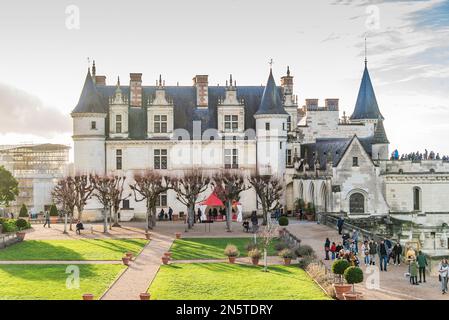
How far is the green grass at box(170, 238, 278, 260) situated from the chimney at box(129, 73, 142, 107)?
1707cm

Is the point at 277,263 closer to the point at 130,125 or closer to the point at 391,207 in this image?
the point at 391,207

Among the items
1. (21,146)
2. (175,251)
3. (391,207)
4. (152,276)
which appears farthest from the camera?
(21,146)

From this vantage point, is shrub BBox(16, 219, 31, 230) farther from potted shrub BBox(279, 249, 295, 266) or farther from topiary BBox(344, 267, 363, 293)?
topiary BBox(344, 267, 363, 293)

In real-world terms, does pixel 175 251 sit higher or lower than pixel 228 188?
lower

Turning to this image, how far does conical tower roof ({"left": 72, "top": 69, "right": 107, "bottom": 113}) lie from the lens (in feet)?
150

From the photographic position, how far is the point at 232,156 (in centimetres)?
4781

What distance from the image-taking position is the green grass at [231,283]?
63.0 feet

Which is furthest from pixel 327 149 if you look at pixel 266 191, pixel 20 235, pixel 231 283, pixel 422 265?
pixel 231 283

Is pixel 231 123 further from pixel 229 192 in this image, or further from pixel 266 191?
pixel 229 192

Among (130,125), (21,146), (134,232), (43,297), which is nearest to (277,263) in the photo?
(43,297)

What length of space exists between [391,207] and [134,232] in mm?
18304
